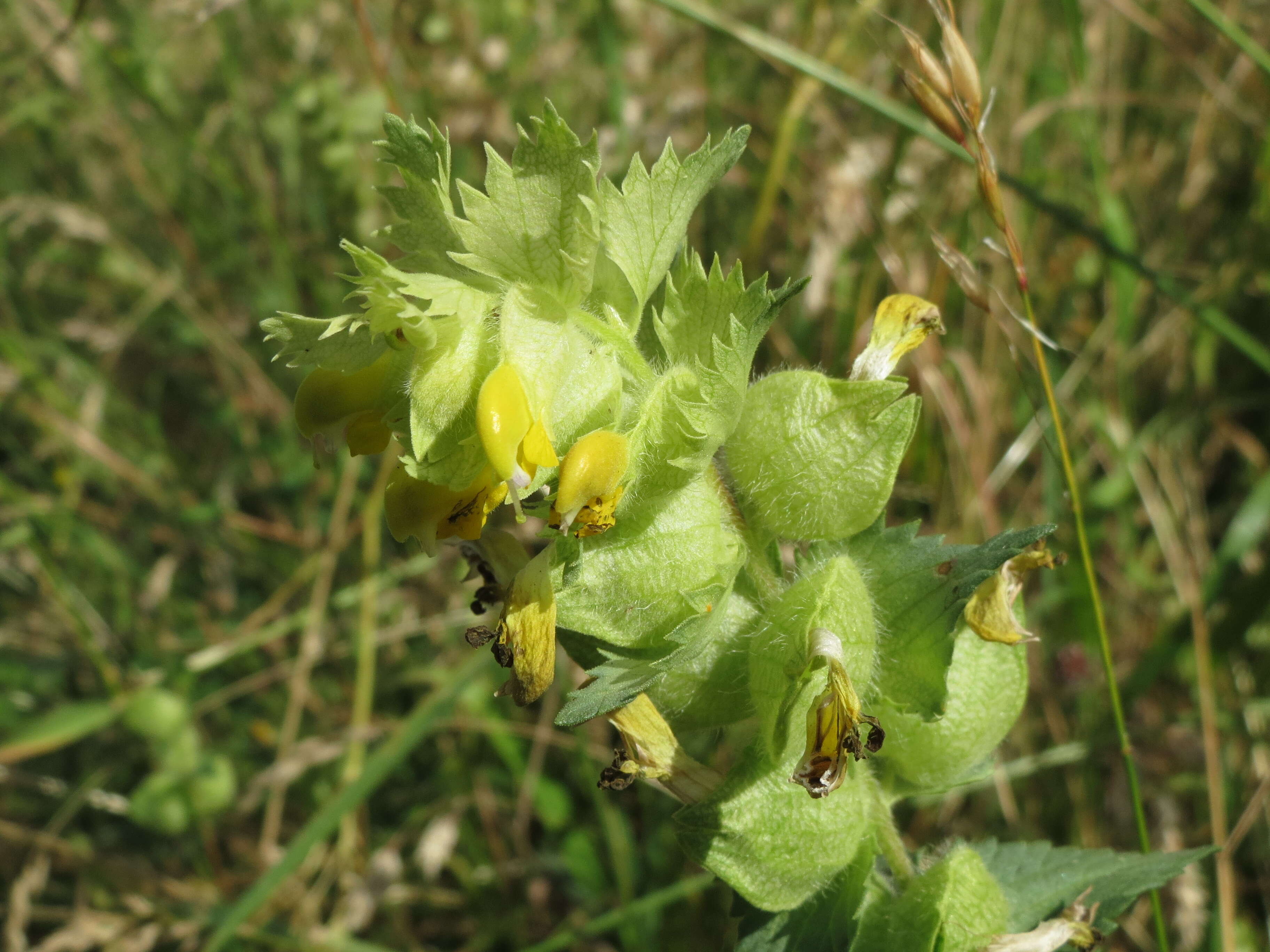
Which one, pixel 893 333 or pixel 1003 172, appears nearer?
pixel 893 333

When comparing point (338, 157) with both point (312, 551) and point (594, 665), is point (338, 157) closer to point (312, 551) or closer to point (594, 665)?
point (312, 551)

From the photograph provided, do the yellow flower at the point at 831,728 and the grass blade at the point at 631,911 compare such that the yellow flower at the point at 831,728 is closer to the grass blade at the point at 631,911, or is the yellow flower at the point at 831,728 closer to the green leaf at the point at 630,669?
the green leaf at the point at 630,669

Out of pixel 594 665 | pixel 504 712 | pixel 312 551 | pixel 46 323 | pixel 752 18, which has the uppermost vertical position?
pixel 752 18

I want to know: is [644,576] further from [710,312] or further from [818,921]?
[818,921]

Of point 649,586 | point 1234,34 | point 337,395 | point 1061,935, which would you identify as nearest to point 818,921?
point 1061,935

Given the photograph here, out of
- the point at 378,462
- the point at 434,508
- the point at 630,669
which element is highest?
the point at 434,508

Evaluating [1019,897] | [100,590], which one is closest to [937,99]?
[1019,897]
